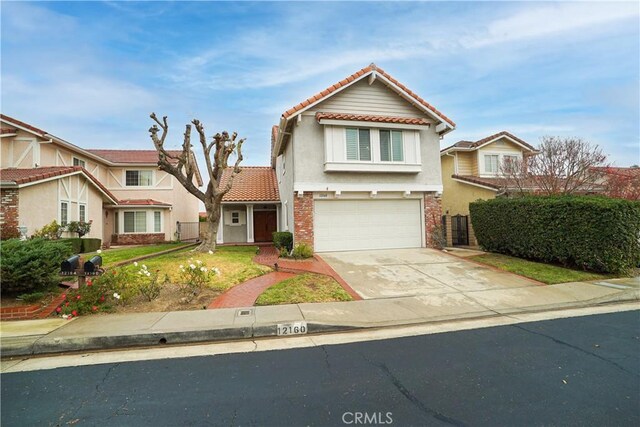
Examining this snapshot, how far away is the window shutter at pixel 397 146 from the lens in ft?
44.2

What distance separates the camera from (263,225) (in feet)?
65.3

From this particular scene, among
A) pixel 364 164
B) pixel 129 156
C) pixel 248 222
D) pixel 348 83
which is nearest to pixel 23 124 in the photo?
pixel 129 156

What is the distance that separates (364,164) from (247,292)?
24.9 feet

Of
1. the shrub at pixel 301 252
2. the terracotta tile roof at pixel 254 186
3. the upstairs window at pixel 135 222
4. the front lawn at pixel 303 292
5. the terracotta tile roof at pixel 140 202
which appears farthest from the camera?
the upstairs window at pixel 135 222

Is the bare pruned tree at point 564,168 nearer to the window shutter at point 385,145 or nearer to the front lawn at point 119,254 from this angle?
the window shutter at point 385,145

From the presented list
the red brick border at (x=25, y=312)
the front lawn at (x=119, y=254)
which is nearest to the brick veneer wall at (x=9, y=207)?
the front lawn at (x=119, y=254)

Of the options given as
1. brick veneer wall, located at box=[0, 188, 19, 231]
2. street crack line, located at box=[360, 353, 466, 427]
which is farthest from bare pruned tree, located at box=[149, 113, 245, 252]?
street crack line, located at box=[360, 353, 466, 427]

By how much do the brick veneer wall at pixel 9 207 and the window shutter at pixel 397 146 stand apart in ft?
56.9

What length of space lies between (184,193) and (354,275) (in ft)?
74.1

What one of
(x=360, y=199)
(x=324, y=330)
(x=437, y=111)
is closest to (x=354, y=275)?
(x=324, y=330)

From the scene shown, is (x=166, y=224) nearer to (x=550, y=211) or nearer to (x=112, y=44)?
(x=112, y=44)

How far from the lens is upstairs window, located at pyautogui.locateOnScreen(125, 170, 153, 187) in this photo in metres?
23.2

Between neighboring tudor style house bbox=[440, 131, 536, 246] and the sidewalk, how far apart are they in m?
11.4

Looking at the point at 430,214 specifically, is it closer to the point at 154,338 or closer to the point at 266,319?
the point at 266,319
